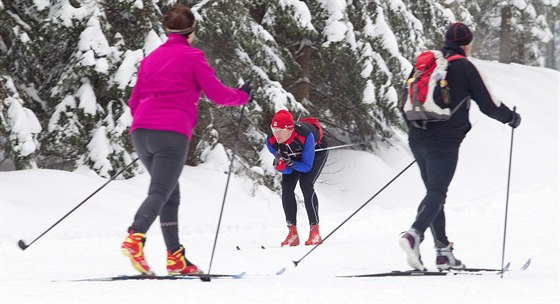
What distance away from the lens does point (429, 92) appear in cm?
575

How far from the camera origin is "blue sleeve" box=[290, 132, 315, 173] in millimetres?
8531

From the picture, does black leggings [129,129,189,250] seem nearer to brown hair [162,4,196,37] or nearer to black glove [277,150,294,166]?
brown hair [162,4,196,37]

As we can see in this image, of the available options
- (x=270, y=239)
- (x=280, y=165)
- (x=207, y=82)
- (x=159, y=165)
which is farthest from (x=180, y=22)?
(x=270, y=239)

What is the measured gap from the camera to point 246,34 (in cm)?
1326

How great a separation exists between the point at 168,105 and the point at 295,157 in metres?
3.59

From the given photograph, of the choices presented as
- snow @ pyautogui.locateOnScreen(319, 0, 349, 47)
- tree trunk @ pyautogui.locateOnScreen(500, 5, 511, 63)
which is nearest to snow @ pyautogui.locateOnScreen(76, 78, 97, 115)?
snow @ pyautogui.locateOnScreen(319, 0, 349, 47)

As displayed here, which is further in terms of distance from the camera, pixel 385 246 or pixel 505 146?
pixel 505 146

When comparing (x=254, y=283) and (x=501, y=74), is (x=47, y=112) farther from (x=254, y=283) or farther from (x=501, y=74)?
(x=501, y=74)

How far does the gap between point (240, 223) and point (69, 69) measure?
3.25 m

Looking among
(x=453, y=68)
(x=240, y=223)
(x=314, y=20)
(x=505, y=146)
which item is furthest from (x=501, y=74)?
(x=453, y=68)

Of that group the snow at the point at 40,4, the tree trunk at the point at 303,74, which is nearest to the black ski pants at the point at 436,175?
the snow at the point at 40,4

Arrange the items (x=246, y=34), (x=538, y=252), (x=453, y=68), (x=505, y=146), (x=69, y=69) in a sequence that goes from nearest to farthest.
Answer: (x=453, y=68)
(x=538, y=252)
(x=69, y=69)
(x=246, y=34)
(x=505, y=146)

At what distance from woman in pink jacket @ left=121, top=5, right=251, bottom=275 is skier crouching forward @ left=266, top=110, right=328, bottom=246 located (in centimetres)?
314

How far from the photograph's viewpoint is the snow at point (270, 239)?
15.7ft
